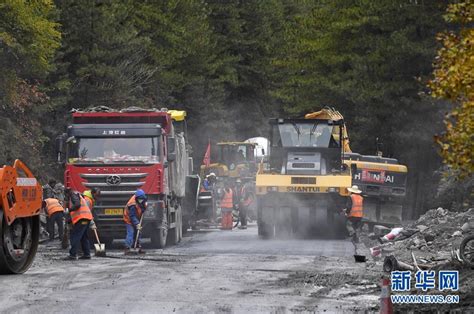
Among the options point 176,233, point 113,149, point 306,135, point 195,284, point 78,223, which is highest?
point 306,135

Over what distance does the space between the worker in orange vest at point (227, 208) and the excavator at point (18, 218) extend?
60.7ft

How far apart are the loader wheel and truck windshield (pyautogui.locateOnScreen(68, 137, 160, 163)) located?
261 inches

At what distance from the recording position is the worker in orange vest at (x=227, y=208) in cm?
3697

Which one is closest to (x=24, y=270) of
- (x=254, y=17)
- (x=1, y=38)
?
(x=1, y=38)

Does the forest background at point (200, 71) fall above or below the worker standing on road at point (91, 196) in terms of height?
above

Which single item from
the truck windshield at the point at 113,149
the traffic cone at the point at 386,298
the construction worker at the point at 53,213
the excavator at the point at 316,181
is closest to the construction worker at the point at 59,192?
the construction worker at the point at 53,213

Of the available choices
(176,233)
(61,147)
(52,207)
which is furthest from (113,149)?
(176,233)

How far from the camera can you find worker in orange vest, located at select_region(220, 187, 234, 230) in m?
37.0

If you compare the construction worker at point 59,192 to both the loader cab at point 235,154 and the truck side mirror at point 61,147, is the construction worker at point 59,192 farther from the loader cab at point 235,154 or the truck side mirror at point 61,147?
the loader cab at point 235,154

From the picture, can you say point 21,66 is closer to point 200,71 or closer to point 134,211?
point 134,211

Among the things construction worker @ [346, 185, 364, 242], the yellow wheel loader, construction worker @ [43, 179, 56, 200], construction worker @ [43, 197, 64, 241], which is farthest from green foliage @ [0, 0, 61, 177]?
construction worker @ [346, 185, 364, 242]

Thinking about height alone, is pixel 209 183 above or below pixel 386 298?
above

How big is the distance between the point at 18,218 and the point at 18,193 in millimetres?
517

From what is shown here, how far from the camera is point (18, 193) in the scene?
17344mm
